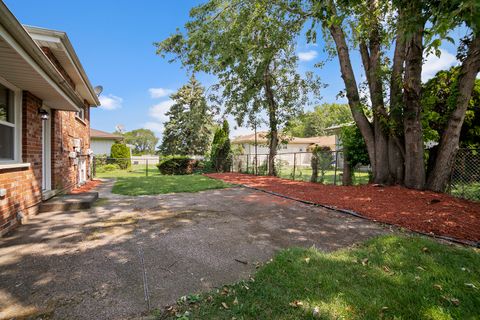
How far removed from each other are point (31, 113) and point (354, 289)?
20.7ft

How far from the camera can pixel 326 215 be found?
17.1 feet

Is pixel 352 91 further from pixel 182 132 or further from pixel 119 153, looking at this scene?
pixel 182 132

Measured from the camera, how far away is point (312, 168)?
35.2ft

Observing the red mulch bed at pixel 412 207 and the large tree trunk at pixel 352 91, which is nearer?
the red mulch bed at pixel 412 207

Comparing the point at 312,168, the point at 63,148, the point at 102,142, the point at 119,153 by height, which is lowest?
the point at 312,168

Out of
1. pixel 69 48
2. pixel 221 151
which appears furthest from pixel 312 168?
pixel 69 48

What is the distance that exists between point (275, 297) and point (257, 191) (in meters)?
6.27

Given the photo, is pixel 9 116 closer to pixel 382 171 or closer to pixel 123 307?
pixel 123 307

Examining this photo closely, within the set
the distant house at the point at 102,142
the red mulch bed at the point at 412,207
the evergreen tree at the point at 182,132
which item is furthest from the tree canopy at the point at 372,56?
the distant house at the point at 102,142

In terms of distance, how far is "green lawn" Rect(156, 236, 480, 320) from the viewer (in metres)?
2.03

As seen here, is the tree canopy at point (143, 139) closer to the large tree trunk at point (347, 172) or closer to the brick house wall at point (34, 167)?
the brick house wall at point (34, 167)

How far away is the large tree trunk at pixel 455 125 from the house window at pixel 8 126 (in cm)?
925

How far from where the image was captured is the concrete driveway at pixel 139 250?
7.32 feet

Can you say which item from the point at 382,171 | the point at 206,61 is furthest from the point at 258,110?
the point at 382,171
